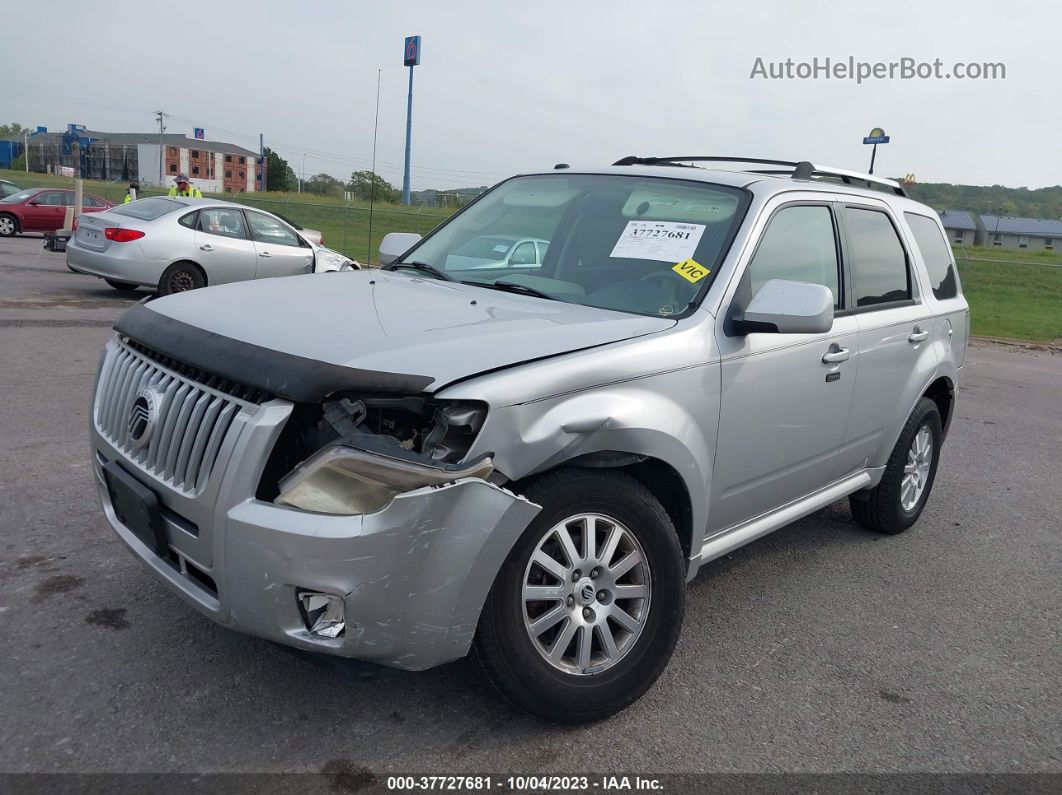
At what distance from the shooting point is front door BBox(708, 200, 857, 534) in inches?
138

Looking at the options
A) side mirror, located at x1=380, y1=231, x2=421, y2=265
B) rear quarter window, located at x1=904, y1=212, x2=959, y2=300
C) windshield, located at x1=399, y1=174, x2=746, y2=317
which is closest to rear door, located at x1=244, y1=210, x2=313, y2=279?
side mirror, located at x1=380, y1=231, x2=421, y2=265

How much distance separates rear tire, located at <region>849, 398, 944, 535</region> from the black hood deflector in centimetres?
325

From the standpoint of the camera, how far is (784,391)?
12.3ft

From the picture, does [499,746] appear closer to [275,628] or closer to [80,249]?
[275,628]

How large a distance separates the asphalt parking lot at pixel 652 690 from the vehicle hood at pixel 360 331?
0.86 m

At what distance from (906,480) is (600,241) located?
93.8 inches

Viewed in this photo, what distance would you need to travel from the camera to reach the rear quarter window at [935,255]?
518cm

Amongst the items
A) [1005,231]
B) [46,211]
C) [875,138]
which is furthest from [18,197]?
[1005,231]

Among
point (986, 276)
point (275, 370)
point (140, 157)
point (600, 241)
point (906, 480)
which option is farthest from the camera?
point (140, 157)

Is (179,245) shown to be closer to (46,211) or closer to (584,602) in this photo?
(584,602)

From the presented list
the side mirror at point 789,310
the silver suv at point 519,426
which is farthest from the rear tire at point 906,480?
the side mirror at point 789,310

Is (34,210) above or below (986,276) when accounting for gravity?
below

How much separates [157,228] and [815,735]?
1138cm

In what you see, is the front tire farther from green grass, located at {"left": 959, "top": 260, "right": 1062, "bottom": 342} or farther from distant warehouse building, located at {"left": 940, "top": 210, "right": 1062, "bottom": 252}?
distant warehouse building, located at {"left": 940, "top": 210, "right": 1062, "bottom": 252}
